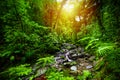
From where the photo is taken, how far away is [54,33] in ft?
21.1

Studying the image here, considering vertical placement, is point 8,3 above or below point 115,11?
above

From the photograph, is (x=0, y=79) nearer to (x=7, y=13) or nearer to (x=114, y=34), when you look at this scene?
(x=7, y=13)

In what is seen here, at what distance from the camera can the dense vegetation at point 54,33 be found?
265 centimetres

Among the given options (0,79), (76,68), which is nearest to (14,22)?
(0,79)

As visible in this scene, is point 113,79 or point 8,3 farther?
point 8,3

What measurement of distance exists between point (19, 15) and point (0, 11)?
1.48 m

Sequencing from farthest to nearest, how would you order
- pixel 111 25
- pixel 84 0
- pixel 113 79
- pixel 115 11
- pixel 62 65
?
pixel 62 65, pixel 113 79, pixel 111 25, pixel 115 11, pixel 84 0

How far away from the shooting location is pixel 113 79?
11.2 ft

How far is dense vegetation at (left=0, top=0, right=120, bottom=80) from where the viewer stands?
265 cm

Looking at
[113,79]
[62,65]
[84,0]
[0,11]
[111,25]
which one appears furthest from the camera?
[0,11]

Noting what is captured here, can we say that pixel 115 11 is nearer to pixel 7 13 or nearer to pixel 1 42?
pixel 7 13

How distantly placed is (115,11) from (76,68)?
15.9 feet

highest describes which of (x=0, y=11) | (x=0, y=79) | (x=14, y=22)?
(x=0, y=11)

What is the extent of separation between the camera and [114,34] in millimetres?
3029
